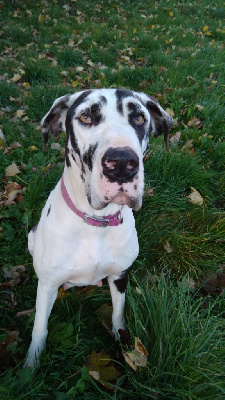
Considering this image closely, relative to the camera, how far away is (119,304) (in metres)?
2.26

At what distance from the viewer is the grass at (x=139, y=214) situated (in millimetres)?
1856

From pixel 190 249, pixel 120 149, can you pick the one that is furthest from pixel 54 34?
pixel 120 149

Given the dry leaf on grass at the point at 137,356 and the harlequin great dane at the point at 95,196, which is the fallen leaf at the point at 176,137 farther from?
the dry leaf on grass at the point at 137,356

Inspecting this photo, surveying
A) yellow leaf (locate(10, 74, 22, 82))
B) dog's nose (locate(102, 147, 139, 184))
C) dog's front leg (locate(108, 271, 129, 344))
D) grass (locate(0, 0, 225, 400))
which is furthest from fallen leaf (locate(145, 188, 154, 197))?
yellow leaf (locate(10, 74, 22, 82))

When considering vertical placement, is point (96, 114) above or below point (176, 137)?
above

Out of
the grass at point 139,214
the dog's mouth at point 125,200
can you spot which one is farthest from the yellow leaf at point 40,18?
the dog's mouth at point 125,200

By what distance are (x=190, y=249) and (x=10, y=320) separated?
1498 mm

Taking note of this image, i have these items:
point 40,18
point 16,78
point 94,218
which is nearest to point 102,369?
point 94,218

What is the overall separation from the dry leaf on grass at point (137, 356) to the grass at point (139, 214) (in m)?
0.05

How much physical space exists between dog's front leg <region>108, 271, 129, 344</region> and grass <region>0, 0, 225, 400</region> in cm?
8

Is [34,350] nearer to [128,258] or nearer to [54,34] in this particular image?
[128,258]

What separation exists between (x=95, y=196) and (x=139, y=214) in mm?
1485

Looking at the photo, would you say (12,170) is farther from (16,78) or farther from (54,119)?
(16,78)

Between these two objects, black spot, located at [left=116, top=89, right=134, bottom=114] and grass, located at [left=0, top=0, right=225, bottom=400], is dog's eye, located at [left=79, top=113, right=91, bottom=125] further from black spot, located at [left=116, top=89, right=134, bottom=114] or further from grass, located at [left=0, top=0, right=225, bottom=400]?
grass, located at [left=0, top=0, right=225, bottom=400]
